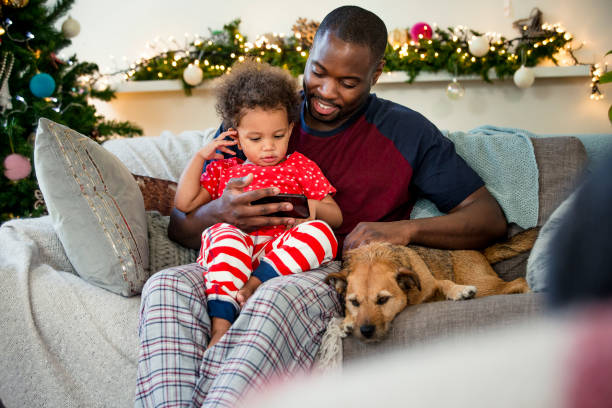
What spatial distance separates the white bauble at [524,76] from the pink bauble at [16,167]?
387cm

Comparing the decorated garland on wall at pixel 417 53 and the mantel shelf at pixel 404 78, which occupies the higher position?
the decorated garland on wall at pixel 417 53

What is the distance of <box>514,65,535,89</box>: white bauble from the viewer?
4395mm

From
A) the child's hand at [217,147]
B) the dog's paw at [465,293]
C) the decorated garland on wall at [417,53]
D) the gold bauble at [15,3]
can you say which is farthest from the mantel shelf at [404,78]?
the dog's paw at [465,293]

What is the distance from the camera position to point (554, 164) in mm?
2109

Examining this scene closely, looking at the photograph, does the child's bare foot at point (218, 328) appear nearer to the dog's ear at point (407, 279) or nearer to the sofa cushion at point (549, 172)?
the dog's ear at point (407, 279)

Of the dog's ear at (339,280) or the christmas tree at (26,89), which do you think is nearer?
the dog's ear at (339,280)

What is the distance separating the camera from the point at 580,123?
4.89 metres

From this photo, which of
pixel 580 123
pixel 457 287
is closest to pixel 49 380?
pixel 457 287

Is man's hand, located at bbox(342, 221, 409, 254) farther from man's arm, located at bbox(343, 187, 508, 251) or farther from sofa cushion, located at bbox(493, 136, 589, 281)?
sofa cushion, located at bbox(493, 136, 589, 281)

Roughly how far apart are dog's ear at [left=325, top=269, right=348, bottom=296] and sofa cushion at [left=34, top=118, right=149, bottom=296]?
2.29ft

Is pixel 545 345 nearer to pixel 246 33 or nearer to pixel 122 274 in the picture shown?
pixel 122 274

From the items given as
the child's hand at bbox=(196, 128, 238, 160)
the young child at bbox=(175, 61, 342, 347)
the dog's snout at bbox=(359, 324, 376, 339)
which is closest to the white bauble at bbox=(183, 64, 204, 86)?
the young child at bbox=(175, 61, 342, 347)

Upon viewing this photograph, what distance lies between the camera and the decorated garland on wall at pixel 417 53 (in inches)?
176

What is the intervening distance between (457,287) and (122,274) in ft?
3.74
